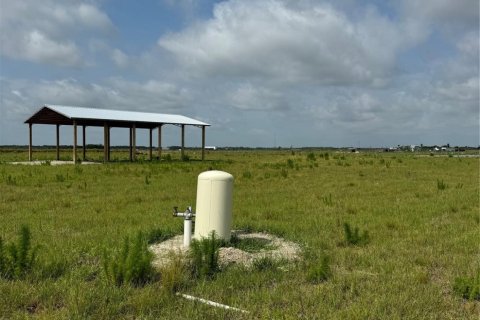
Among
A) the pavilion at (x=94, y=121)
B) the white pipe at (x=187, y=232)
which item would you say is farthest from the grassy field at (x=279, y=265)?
the pavilion at (x=94, y=121)

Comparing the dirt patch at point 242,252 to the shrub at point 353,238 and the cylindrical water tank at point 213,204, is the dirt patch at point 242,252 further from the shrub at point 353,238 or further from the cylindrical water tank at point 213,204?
the shrub at point 353,238

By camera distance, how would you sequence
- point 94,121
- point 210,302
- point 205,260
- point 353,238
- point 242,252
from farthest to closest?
point 94,121 < point 353,238 < point 242,252 < point 205,260 < point 210,302

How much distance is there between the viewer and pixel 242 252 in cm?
645

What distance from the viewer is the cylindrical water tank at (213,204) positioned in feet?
22.0

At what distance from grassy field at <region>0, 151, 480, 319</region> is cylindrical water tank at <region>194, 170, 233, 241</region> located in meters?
1.17

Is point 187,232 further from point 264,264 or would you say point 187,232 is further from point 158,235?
point 264,264

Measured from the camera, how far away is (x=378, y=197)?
13.6m

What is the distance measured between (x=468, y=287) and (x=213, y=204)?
135 inches

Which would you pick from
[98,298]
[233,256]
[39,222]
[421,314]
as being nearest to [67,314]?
[98,298]

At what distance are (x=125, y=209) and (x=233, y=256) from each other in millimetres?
5240

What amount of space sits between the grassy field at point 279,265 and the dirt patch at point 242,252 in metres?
0.28

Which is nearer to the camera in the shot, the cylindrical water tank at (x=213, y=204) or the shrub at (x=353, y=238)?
the cylindrical water tank at (x=213, y=204)

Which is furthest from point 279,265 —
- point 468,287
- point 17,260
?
point 17,260

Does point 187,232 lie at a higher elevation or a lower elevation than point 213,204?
→ lower
